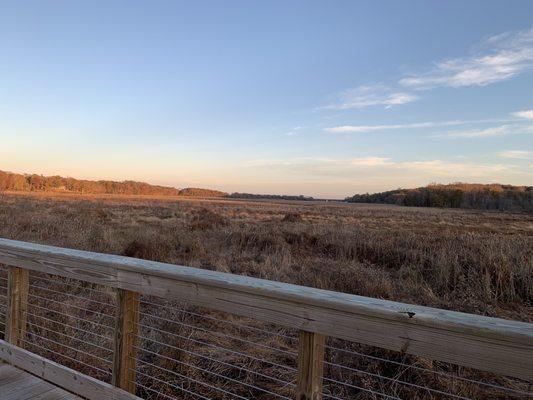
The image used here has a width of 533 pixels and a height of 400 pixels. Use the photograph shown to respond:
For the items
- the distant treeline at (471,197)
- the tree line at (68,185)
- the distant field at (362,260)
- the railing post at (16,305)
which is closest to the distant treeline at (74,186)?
the tree line at (68,185)

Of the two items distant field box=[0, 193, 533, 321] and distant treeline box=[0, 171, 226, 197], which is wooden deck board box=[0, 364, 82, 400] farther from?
distant treeline box=[0, 171, 226, 197]

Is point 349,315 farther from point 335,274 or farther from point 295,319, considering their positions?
point 335,274

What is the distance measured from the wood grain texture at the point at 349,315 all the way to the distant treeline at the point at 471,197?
9008 cm

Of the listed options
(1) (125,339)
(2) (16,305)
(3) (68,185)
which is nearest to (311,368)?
(1) (125,339)

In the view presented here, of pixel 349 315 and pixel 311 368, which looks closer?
pixel 349 315

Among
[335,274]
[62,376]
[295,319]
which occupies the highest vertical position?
[295,319]

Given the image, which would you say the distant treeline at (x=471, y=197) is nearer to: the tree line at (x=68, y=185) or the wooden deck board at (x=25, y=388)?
the wooden deck board at (x=25, y=388)

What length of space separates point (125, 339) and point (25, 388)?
40.0 inches

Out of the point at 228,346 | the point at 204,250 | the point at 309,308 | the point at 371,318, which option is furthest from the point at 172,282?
the point at 204,250

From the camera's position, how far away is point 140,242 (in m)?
11.4

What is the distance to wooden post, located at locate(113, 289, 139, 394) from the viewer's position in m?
2.44

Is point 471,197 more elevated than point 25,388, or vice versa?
point 471,197

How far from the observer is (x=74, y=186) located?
149 metres

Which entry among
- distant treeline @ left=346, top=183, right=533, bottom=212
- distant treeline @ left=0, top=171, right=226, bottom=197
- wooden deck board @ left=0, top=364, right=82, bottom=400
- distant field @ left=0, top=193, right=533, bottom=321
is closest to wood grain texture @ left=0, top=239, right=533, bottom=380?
wooden deck board @ left=0, top=364, right=82, bottom=400
